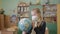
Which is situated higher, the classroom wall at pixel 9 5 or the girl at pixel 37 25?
the classroom wall at pixel 9 5

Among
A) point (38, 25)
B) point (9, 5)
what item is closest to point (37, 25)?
point (38, 25)

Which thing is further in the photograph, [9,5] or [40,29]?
[9,5]

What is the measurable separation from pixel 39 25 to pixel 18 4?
1940 mm

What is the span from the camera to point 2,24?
143 inches

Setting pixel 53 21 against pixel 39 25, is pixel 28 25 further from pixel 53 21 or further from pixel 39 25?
pixel 53 21

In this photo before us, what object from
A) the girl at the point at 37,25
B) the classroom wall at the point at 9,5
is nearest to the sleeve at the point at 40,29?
the girl at the point at 37,25

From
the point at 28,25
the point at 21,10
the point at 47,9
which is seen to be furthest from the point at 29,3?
the point at 28,25

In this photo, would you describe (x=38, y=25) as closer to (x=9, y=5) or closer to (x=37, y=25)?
(x=37, y=25)

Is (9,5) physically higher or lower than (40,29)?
higher

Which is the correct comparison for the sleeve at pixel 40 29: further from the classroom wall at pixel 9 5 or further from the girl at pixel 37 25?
the classroom wall at pixel 9 5

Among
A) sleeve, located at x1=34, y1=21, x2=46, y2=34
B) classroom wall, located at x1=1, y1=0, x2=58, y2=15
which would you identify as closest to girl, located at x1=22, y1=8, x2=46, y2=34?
sleeve, located at x1=34, y1=21, x2=46, y2=34

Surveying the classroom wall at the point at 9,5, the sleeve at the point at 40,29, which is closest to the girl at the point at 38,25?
the sleeve at the point at 40,29

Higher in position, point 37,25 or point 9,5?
point 9,5

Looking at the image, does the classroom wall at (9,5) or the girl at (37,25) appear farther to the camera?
the classroom wall at (9,5)
